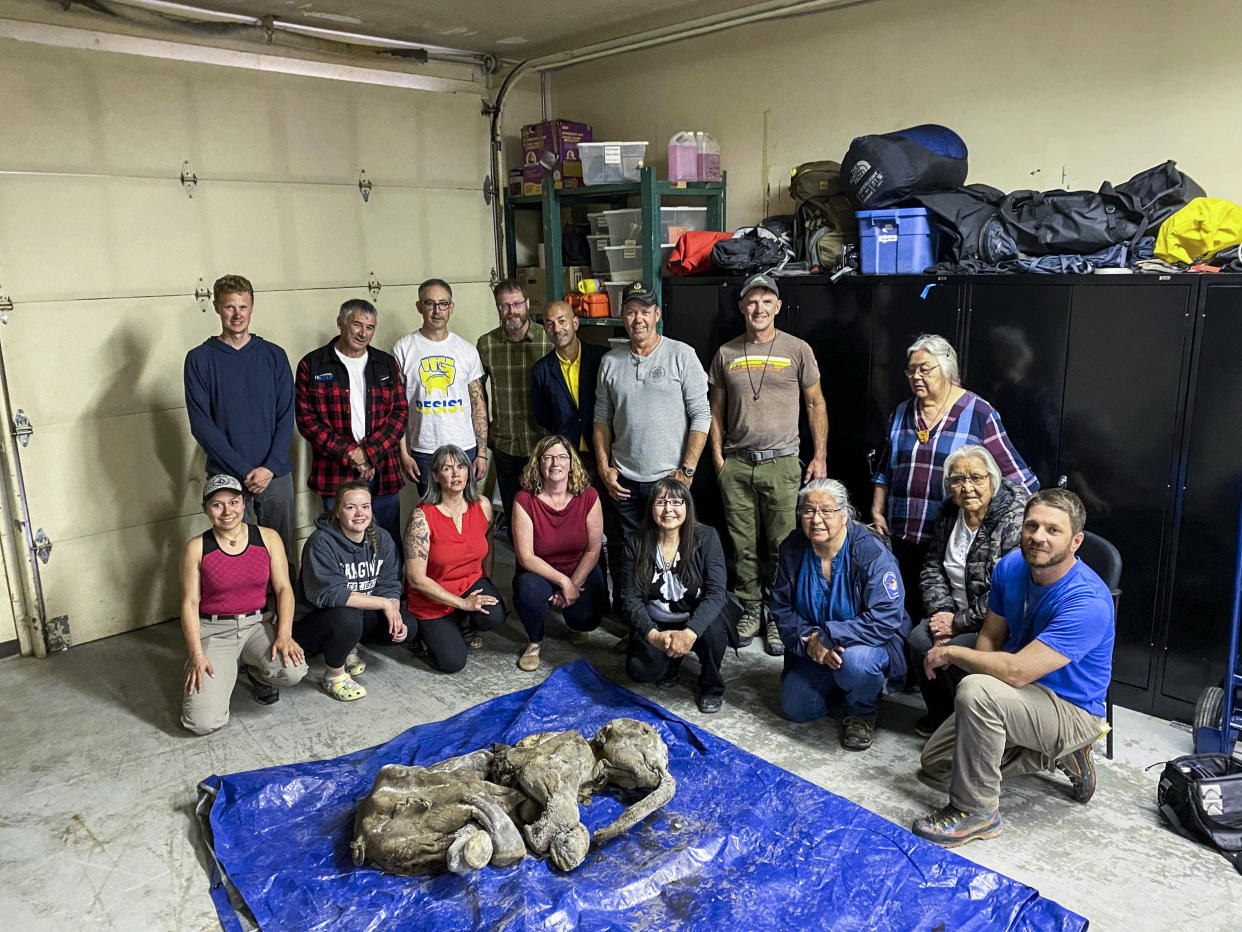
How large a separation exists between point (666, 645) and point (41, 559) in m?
3.09

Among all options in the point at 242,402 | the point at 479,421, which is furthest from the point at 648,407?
the point at 242,402

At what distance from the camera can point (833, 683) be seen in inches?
152

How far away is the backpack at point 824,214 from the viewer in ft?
15.7

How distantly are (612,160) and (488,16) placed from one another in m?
1.02

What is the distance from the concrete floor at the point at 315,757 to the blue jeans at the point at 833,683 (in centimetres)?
8

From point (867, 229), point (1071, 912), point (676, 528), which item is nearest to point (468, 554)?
point (676, 528)

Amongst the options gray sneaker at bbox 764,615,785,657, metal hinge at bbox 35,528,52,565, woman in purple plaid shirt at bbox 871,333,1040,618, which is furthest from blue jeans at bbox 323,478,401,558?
woman in purple plaid shirt at bbox 871,333,1040,618

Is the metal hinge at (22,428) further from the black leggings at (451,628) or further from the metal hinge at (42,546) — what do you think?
the black leggings at (451,628)

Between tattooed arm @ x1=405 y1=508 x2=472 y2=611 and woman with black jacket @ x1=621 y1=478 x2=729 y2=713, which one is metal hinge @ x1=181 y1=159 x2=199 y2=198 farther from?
woman with black jacket @ x1=621 y1=478 x2=729 y2=713

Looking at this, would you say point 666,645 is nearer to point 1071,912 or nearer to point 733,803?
point 733,803

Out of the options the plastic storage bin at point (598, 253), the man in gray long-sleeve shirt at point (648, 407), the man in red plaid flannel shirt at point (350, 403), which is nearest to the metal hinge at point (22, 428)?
the man in red plaid flannel shirt at point (350, 403)

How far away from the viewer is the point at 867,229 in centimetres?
452

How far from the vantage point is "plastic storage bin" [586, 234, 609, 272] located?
19.5 ft

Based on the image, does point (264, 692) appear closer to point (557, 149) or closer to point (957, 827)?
point (957, 827)
